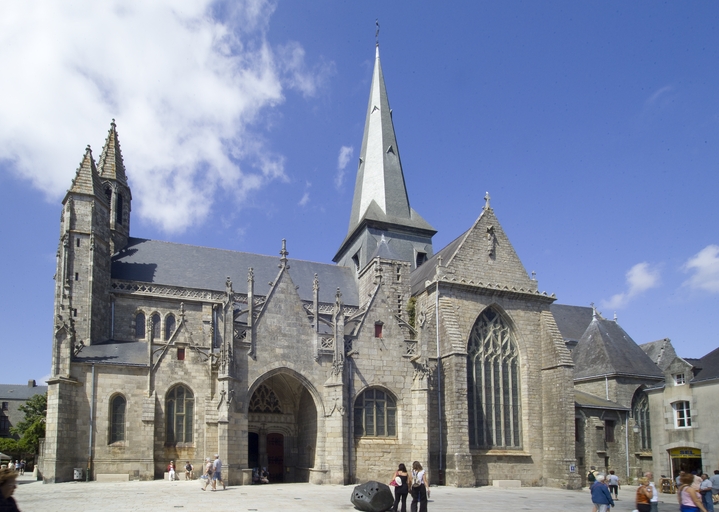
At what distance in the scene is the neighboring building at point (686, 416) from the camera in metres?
26.2

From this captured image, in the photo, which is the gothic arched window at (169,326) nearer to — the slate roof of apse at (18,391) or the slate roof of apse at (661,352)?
the slate roof of apse at (661,352)

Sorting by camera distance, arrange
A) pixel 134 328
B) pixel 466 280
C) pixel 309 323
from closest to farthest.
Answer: pixel 309 323 → pixel 466 280 → pixel 134 328

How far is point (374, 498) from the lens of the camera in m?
14.0

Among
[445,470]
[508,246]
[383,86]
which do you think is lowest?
[445,470]

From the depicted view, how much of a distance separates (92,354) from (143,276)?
270 inches

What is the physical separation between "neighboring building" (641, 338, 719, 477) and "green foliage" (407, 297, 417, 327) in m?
11.6

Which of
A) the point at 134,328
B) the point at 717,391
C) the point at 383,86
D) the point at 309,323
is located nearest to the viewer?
the point at 309,323

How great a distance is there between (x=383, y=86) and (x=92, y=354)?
2852 centimetres

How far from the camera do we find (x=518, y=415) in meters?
28.3

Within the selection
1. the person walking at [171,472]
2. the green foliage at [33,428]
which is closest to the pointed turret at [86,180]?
the person walking at [171,472]

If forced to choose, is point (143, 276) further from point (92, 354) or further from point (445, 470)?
point (445, 470)

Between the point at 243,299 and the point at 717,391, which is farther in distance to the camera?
the point at 243,299

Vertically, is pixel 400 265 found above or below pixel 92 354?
above

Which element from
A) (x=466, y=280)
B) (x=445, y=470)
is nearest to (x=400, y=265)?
(x=466, y=280)
